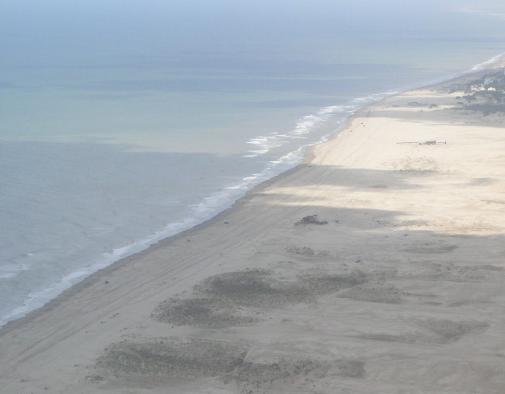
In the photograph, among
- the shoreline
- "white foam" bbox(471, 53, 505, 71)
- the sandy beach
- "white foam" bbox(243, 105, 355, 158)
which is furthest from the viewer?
"white foam" bbox(471, 53, 505, 71)

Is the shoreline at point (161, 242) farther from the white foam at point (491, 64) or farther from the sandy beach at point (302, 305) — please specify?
the white foam at point (491, 64)

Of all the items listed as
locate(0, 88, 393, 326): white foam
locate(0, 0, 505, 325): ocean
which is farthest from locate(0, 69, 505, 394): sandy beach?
locate(0, 0, 505, 325): ocean

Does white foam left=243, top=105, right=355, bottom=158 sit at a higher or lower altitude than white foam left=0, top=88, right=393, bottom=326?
higher

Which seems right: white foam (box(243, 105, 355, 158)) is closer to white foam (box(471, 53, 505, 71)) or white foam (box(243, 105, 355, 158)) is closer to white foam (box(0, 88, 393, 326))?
white foam (box(0, 88, 393, 326))

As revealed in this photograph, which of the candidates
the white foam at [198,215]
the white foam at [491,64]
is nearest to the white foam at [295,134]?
the white foam at [198,215]

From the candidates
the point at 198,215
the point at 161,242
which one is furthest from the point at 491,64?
the point at 161,242

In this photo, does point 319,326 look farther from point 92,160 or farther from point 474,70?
point 474,70
